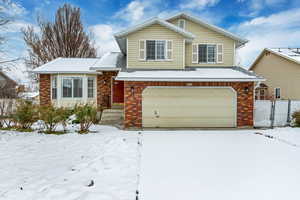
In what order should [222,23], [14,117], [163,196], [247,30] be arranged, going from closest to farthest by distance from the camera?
[163,196] → [14,117] → [222,23] → [247,30]

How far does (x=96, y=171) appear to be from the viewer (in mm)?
4594

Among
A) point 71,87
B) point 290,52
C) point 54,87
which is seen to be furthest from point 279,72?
point 54,87

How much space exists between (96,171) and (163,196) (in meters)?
1.89

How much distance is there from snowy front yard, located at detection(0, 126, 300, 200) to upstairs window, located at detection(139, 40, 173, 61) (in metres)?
5.83

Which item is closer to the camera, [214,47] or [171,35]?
[171,35]

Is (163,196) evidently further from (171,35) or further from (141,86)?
(171,35)

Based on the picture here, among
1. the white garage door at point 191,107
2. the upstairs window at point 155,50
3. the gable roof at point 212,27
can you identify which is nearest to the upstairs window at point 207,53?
the gable roof at point 212,27

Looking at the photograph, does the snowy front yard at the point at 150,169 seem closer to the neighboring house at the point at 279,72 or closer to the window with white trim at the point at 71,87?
the window with white trim at the point at 71,87

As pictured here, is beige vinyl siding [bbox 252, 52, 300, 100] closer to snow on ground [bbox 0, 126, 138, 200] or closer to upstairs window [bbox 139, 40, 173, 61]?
upstairs window [bbox 139, 40, 173, 61]

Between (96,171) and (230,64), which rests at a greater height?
(230,64)

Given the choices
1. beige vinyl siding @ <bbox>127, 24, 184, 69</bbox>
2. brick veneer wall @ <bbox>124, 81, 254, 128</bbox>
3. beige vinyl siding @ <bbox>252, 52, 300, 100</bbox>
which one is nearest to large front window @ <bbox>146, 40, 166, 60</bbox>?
beige vinyl siding @ <bbox>127, 24, 184, 69</bbox>

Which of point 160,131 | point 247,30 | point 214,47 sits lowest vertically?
point 160,131

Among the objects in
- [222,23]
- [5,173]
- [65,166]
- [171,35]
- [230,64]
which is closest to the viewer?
[5,173]

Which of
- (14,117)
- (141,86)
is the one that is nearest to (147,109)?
(141,86)
